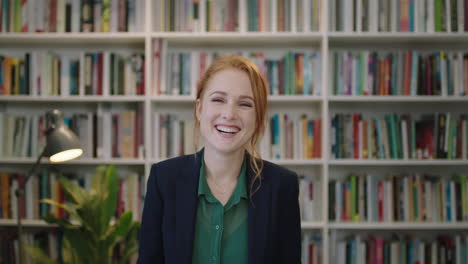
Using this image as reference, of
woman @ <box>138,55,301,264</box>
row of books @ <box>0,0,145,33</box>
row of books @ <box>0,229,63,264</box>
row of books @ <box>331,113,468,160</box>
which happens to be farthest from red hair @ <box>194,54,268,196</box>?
row of books @ <box>0,229,63,264</box>

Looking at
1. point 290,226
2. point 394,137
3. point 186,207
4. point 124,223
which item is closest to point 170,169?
point 186,207

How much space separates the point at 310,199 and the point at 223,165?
1559 millimetres

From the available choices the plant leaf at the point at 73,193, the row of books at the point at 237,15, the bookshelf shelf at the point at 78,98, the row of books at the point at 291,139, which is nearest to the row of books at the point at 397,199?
the row of books at the point at 291,139

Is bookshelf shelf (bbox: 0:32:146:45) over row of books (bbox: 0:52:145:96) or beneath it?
over

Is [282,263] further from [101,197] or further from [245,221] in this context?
[101,197]

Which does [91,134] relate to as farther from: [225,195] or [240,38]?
[225,195]

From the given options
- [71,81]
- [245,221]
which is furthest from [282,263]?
[71,81]

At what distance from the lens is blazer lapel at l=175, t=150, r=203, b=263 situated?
39.5 inches

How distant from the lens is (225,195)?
108 cm

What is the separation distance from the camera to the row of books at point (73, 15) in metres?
2.49

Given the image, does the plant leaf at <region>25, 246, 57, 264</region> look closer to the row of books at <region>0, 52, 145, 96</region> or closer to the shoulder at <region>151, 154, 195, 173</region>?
the row of books at <region>0, 52, 145, 96</region>

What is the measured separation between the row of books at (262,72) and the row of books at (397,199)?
64 centimetres

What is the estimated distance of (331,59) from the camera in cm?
266

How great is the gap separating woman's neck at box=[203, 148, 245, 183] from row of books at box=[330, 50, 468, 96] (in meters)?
1.57
